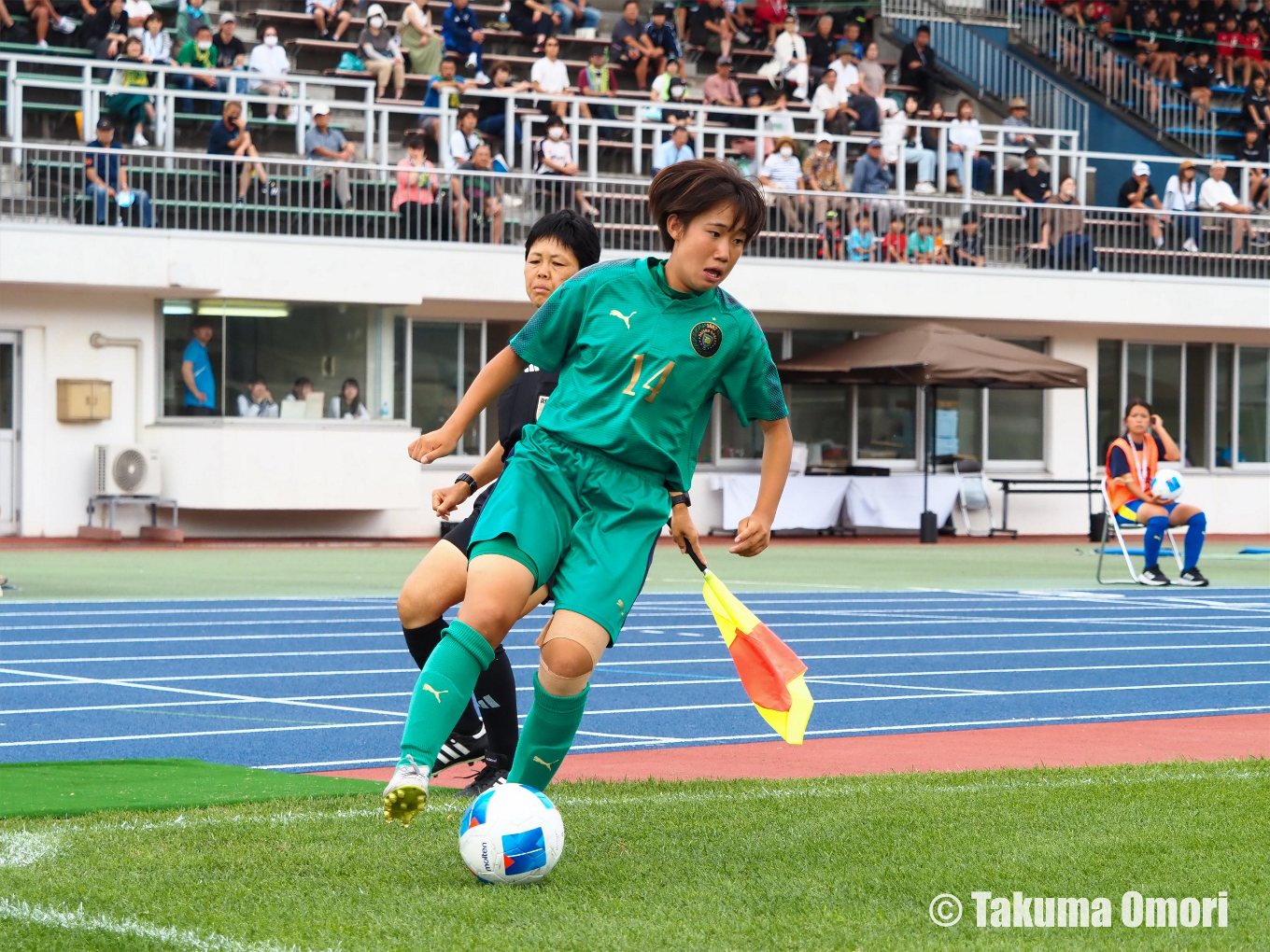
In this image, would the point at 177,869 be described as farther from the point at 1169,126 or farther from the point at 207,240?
the point at 1169,126

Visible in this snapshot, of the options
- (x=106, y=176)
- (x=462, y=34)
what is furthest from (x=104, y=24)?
(x=462, y=34)

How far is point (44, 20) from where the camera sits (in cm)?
2423

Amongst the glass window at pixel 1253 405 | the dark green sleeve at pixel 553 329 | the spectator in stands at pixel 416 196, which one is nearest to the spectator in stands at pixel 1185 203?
the glass window at pixel 1253 405

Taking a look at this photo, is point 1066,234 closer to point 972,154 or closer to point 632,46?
point 972,154

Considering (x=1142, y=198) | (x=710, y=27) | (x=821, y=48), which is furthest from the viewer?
(x=821, y=48)

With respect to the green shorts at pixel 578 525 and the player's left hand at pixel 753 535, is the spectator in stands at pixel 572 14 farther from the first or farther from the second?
the green shorts at pixel 578 525

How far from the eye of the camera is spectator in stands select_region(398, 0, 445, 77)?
85.8 feet

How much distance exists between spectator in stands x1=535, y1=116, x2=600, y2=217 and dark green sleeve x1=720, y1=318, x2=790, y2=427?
19556 mm

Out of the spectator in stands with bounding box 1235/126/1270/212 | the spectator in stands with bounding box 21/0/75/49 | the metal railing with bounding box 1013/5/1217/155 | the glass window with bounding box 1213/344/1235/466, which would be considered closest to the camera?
the spectator in stands with bounding box 21/0/75/49

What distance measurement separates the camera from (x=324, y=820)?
5434mm

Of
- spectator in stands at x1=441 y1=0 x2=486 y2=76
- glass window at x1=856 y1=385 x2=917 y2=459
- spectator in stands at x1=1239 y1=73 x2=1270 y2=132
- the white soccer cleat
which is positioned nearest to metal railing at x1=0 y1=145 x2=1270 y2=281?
glass window at x1=856 y1=385 x2=917 y2=459

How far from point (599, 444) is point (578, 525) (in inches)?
8.5

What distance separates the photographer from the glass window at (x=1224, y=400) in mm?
30750

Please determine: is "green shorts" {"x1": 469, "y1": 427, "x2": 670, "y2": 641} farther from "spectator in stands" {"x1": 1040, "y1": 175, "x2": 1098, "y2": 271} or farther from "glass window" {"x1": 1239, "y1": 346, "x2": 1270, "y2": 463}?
"glass window" {"x1": 1239, "y1": 346, "x2": 1270, "y2": 463}
